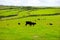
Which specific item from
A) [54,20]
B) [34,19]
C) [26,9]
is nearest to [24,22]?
[34,19]

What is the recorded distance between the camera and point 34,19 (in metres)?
4.02

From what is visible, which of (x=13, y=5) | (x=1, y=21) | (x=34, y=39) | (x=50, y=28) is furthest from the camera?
(x=13, y=5)

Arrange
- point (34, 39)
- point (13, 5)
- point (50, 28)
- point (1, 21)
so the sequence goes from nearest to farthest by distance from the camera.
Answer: point (34, 39) < point (50, 28) < point (1, 21) < point (13, 5)

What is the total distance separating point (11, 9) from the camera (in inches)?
175

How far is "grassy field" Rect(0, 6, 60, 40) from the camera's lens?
3439 mm

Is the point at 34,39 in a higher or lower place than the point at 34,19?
lower

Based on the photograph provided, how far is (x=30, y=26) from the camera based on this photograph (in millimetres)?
3844

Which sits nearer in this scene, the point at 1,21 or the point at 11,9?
the point at 1,21

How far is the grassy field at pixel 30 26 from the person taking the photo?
3439 mm

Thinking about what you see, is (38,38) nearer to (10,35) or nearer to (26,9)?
(10,35)

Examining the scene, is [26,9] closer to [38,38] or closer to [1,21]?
[1,21]
